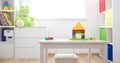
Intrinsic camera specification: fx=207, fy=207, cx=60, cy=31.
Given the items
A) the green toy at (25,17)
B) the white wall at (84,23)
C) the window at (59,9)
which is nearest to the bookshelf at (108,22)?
the white wall at (84,23)

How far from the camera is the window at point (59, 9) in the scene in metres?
5.13

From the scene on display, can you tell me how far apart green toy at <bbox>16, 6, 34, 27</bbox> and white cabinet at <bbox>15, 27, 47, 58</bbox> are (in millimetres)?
253

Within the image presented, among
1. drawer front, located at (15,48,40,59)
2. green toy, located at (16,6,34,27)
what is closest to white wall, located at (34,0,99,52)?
green toy, located at (16,6,34,27)

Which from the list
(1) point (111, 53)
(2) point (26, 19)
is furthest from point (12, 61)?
(1) point (111, 53)

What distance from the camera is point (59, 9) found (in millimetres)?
5180

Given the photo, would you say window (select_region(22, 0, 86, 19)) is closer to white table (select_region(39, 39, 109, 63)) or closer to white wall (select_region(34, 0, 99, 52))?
white wall (select_region(34, 0, 99, 52))

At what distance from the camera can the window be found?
5129mm

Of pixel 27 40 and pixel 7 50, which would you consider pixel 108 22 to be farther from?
pixel 7 50

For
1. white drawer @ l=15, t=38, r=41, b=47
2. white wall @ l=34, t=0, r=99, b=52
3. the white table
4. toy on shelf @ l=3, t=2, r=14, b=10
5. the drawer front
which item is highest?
toy on shelf @ l=3, t=2, r=14, b=10

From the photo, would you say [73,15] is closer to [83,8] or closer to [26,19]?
[83,8]

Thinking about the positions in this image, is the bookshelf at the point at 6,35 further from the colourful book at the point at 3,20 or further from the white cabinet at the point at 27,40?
the white cabinet at the point at 27,40

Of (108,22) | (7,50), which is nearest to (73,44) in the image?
(108,22)

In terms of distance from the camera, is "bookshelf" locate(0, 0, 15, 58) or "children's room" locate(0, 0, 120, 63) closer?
"children's room" locate(0, 0, 120, 63)

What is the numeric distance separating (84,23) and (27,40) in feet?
5.08
